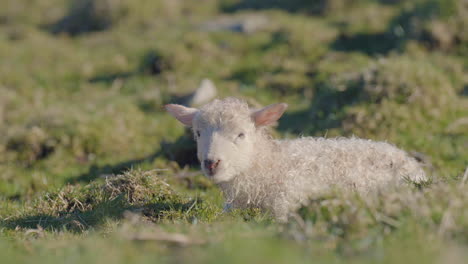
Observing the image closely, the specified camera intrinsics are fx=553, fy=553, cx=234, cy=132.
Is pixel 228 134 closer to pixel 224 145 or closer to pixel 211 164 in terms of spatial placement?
pixel 224 145

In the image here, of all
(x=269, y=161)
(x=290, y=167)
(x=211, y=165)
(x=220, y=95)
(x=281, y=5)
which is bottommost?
(x=220, y=95)

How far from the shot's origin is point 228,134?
207 inches

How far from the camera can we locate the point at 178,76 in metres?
14.5

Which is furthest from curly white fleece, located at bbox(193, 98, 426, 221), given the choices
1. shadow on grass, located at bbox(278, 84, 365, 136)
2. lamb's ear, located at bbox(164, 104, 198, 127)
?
shadow on grass, located at bbox(278, 84, 365, 136)

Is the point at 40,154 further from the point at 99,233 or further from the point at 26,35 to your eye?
the point at 26,35

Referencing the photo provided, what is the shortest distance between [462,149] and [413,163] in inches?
110

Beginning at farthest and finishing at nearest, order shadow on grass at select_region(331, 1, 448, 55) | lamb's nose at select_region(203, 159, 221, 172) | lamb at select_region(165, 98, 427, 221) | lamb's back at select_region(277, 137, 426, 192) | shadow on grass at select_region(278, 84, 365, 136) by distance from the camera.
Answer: shadow on grass at select_region(331, 1, 448, 55), shadow on grass at select_region(278, 84, 365, 136), lamb's back at select_region(277, 137, 426, 192), lamb at select_region(165, 98, 427, 221), lamb's nose at select_region(203, 159, 221, 172)

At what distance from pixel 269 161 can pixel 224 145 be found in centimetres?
71

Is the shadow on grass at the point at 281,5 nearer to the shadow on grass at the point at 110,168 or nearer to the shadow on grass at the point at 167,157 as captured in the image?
the shadow on grass at the point at 167,157

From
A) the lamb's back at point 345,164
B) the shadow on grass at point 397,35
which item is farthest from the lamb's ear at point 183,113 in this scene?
the shadow on grass at point 397,35

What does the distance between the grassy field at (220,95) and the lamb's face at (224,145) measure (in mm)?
451

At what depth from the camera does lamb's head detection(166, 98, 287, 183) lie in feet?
16.7

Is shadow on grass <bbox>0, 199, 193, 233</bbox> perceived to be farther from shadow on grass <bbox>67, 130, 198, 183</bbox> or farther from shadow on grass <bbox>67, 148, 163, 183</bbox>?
shadow on grass <bbox>67, 130, 198, 183</bbox>

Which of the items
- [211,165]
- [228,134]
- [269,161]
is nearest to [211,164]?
[211,165]
